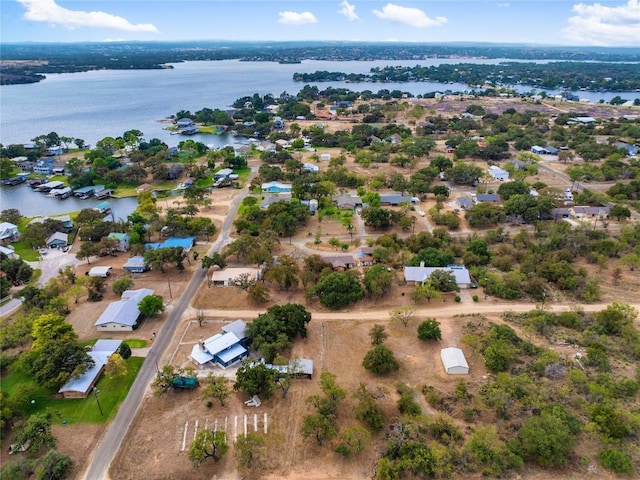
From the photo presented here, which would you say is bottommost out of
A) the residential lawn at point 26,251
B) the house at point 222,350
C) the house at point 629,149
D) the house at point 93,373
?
the residential lawn at point 26,251

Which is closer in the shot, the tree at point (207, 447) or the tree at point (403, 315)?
the tree at point (207, 447)

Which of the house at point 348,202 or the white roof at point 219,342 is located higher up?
the white roof at point 219,342

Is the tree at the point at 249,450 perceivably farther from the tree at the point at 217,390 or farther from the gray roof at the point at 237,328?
the gray roof at the point at 237,328

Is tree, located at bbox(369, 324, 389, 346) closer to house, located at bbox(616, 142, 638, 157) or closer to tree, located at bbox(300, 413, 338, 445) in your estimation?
tree, located at bbox(300, 413, 338, 445)

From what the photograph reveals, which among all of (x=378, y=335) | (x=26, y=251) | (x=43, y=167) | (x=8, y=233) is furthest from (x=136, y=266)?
(x=43, y=167)

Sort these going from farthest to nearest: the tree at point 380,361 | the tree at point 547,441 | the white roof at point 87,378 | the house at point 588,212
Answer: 1. the house at point 588,212
2. the tree at point 380,361
3. the white roof at point 87,378
4. the tree at point 547,441

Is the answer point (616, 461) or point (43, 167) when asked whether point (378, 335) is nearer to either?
point (616, 461)

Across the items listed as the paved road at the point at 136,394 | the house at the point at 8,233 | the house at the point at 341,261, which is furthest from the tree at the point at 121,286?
the house at the point at 8,233
